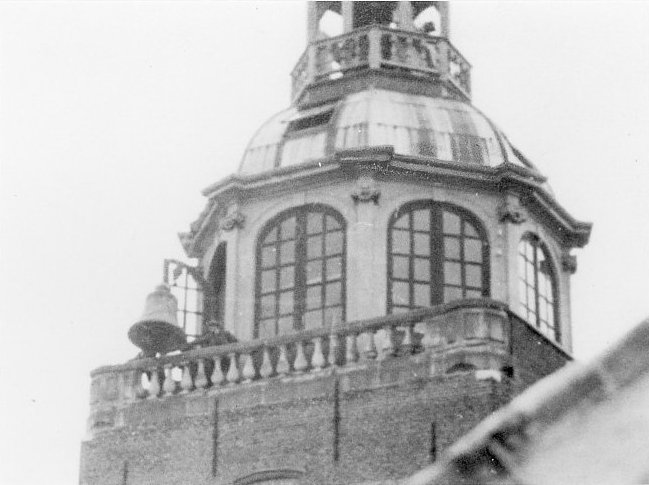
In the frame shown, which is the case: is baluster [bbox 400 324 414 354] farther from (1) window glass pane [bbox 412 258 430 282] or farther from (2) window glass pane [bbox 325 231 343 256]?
(2) window glass pane [bbox 325 231 343 256]

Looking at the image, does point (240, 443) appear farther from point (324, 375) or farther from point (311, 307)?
point (311, 307)

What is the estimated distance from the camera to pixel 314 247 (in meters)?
18.8

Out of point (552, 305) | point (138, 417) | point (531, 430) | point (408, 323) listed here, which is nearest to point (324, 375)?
point (408, 323)

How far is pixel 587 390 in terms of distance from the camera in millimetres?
2439

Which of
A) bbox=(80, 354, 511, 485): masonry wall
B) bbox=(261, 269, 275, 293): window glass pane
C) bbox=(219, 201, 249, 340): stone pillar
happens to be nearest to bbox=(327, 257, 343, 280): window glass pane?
bbox=(261, 269, 275, 293): window glass pane

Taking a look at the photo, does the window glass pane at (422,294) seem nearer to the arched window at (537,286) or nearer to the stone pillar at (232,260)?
the arched window at (537,286)

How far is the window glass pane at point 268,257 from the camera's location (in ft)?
62.8

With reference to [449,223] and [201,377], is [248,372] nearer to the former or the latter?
[201,377]

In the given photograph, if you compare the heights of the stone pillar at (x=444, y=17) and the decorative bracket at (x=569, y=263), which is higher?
the stone pillar at (x=444, y=17)

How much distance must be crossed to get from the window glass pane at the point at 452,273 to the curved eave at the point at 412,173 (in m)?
1.11

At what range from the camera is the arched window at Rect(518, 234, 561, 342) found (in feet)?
63.7

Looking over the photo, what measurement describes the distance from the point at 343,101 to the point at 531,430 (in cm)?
1815

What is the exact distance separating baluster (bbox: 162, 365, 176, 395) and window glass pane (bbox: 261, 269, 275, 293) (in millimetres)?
1782

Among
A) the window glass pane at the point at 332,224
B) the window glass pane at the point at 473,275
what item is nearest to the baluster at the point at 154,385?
the window glass pane at the point at 332,224
